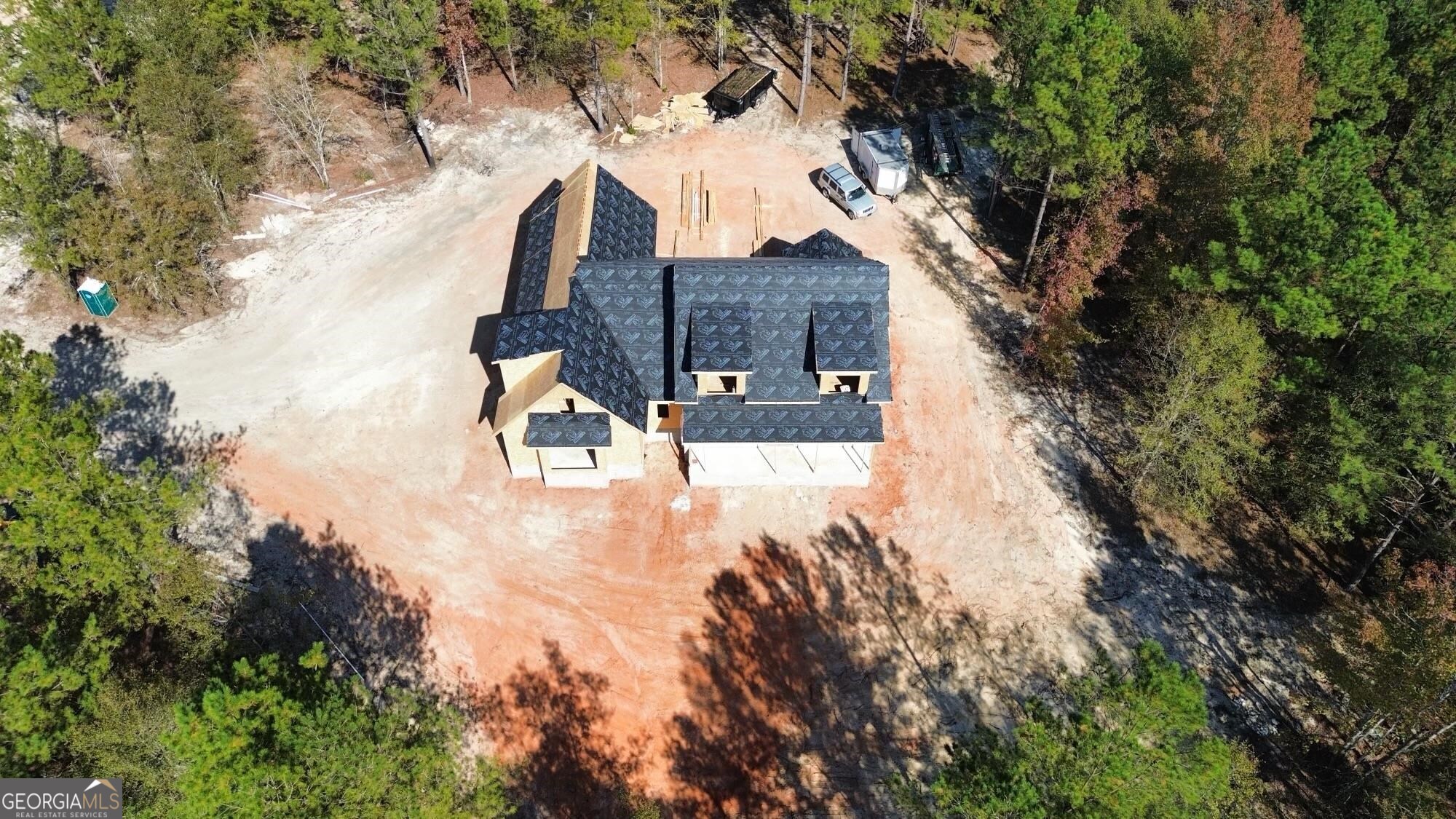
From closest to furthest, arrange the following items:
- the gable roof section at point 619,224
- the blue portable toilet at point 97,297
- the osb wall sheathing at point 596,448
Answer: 1. the osb wall sheathing at point 596,448
2. the gable roof section at point 619,224
3. the blue portable toilet at point 97,297

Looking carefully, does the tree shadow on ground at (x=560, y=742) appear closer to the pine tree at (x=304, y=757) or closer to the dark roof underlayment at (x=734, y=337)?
the pine tree at (x=304, y=757)

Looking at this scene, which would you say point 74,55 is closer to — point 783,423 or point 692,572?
point 783,423

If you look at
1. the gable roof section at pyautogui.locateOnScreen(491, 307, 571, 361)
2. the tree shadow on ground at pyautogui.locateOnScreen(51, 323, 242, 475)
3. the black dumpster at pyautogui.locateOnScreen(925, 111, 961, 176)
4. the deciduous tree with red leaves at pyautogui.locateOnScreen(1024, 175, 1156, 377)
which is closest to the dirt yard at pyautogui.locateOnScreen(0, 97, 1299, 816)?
the tree shadow on ground at pyautogui.locateOnScreen(51, 323, 242, 475)

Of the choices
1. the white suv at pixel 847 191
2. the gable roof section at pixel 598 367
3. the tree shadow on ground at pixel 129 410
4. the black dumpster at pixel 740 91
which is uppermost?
the black dumpster at pixel 740 91

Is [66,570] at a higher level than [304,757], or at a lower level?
higher

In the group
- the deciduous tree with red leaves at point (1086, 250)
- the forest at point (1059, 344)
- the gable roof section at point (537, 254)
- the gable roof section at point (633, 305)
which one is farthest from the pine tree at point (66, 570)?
the deciduous tree with red leaves at point (1086, 250)

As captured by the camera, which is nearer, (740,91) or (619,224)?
(619,224)

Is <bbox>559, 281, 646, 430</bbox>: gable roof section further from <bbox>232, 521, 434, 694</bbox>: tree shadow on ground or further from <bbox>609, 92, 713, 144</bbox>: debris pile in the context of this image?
<bbox>609, 92, 713, 144</bbox>: debris pile

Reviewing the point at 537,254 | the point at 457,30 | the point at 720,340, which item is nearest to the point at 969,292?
the point at 720,340
